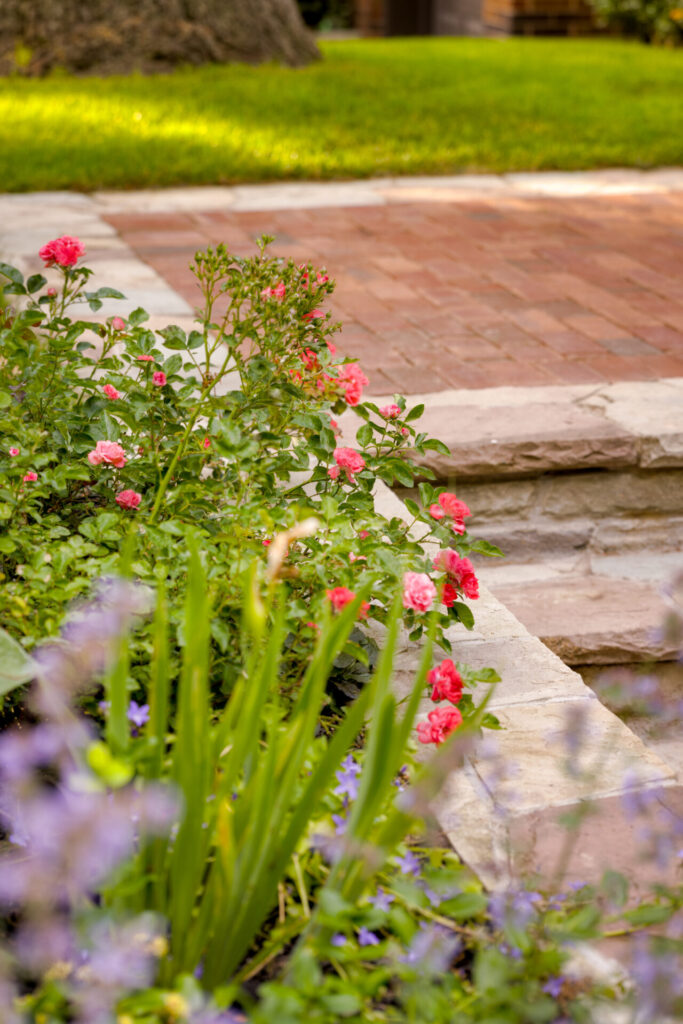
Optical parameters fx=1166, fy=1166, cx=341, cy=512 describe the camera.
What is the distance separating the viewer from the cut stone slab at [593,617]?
2713 millimetres

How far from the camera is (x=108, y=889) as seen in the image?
3.91 ft

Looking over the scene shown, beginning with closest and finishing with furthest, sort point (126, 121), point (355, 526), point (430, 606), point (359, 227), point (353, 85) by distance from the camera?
point (430, 606)
point (355, 526)
point (359, 227)
point (126, 121)
point (353, 85)

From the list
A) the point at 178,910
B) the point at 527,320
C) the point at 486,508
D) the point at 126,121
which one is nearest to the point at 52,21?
the point at 126,121

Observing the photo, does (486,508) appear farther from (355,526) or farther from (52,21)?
(52,21)

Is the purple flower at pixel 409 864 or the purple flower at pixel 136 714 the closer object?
the purple flower at pixel 409 864

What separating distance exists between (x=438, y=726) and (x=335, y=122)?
6.31m

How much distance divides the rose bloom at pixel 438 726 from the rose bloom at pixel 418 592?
0.18 meters

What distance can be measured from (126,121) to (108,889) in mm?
6732

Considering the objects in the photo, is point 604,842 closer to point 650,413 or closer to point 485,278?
point 650,413

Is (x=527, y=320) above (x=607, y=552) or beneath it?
above

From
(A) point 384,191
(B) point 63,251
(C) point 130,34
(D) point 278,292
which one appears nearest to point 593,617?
(D) point 278,292

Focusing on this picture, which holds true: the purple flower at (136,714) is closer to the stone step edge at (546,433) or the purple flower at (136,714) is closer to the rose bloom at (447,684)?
the rose bloom at (447,684)

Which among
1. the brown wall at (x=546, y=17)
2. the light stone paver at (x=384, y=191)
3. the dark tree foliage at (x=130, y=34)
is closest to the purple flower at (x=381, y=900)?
the light stone paver at (x=384, y=191)

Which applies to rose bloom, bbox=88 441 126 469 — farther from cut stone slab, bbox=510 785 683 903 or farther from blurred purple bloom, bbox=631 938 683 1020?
blurred purple bloom, bbox=631 938 683 1020
